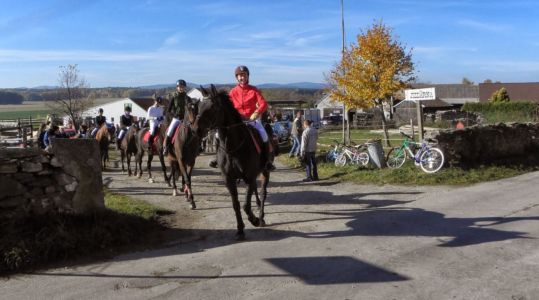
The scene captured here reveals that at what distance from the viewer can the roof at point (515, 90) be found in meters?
76.2

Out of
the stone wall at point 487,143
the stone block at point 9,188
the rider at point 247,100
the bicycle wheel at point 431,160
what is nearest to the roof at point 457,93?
the stone wall at point 487,143

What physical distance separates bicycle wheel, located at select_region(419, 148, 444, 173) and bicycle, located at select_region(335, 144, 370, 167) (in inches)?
99.3

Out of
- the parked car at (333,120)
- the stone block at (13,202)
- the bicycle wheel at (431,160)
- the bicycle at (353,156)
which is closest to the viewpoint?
the stone block at (13,202)

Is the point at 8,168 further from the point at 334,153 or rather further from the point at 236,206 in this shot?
the point at 334,153

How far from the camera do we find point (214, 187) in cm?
1455

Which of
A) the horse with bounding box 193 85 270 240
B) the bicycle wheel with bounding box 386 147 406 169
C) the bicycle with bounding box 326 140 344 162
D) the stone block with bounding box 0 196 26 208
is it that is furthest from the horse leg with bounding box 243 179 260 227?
the bicycle with bounding box 326 140 344 162

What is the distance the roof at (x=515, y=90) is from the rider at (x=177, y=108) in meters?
73.9

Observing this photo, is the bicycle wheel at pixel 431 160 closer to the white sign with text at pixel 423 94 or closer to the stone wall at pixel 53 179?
the white sign with text at pixel 423 94

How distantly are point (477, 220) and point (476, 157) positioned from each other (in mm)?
7476

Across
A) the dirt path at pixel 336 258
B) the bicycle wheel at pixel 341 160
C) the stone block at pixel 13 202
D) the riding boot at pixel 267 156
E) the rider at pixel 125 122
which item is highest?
the rider at pixel 125 122

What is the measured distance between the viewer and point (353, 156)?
1781 cm

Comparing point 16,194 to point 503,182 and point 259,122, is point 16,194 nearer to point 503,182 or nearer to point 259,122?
point 259,122

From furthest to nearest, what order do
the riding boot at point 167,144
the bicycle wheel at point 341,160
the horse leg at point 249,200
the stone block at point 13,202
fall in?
the bicycle wheel at point 341,160, the riding boot at point 167,144, the horse leg at point 249,200, the stone block at point 13,202

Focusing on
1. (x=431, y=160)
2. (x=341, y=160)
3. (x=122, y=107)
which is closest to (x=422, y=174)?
(x=431, y=160)
